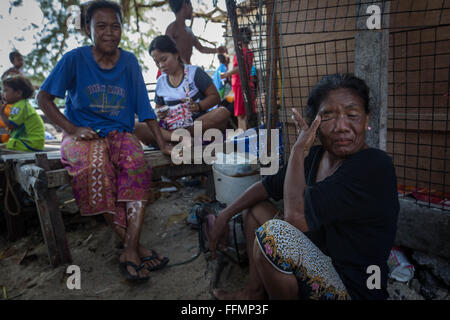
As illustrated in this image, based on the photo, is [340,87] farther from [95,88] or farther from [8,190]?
[8,190]

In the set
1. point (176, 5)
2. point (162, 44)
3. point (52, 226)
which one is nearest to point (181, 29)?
point (176, 5)

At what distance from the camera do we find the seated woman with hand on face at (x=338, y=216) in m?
1.38

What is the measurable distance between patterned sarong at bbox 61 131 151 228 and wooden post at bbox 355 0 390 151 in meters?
1.91

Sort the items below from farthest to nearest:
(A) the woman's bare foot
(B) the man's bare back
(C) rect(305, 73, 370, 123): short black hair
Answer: (B) the man's bare back < (A) the woman's bare foot < (C) rect(305, 73, 370, 123): short black hair

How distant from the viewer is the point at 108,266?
101 inches

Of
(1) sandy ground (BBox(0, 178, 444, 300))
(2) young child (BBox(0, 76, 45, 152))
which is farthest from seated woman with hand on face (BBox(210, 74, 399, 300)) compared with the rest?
(2) young child (BBox(0, 76, 45, 152))

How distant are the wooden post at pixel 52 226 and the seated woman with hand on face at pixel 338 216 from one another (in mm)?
1827

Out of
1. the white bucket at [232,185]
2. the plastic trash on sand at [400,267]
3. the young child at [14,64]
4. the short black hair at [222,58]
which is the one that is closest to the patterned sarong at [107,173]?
the white bucket at [232,185]

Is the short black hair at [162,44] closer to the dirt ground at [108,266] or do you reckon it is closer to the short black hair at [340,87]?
the dirt ground at [108,266]

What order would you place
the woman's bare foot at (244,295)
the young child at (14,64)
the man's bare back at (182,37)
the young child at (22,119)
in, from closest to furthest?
the woman's bare foot at (244,295)
the young child at (22,119)
the man's bare back at (182,37)
the young child at (14,64)

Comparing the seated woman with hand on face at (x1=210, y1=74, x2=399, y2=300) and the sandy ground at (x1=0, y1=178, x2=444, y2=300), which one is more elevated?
the seated woman with hand on face at (x1=210, y1=74, x2=399, y2=300)

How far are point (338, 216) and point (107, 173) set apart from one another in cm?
184

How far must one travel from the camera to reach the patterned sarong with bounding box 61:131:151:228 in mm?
2340

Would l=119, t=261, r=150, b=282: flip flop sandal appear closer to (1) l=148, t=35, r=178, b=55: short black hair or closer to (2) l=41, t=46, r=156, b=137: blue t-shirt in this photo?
(2) l=41, t=46, r=156, b=137: blue t-shirt
